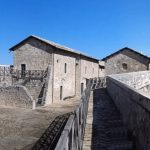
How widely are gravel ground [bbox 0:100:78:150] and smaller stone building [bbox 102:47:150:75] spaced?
42.6 feet

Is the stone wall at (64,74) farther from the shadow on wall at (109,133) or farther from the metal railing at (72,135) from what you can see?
the metal railing at (72,135)

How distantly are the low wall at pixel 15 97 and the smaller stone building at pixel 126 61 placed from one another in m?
16.7

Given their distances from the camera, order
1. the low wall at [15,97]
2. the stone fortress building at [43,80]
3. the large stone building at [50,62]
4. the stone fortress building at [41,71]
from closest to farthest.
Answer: the stone fortress building at [43,80] → the low wall at [15,97] → the stone fortress building at [41,71] → the large stone building at [50,62]

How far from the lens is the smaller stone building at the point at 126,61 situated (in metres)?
38.2

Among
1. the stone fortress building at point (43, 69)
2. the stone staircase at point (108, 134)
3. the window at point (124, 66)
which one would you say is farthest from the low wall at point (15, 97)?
the window at point (124, 66)

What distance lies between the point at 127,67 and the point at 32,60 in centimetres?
1405

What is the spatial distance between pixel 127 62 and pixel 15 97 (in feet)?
59.2

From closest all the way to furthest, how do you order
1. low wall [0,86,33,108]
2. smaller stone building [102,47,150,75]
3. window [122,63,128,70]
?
low wall [0,86,33,108], smaller stone building [102,47,150,75], window [122,63,128,70]

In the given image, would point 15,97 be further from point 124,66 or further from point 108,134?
point 108,134

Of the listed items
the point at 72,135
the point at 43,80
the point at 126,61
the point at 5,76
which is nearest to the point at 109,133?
the point at 72,135

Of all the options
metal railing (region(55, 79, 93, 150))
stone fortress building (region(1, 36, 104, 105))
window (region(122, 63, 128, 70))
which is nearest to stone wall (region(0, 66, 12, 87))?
stone fortress building (region(1, 36, 104, 105))

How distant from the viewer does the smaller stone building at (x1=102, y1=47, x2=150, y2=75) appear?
3819 cm

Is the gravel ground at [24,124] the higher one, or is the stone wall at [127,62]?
the stone wall at [127,62]

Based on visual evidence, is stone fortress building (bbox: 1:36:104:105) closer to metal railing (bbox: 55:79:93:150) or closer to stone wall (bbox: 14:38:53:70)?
stone wall (bbox: 14:38:53:70)
